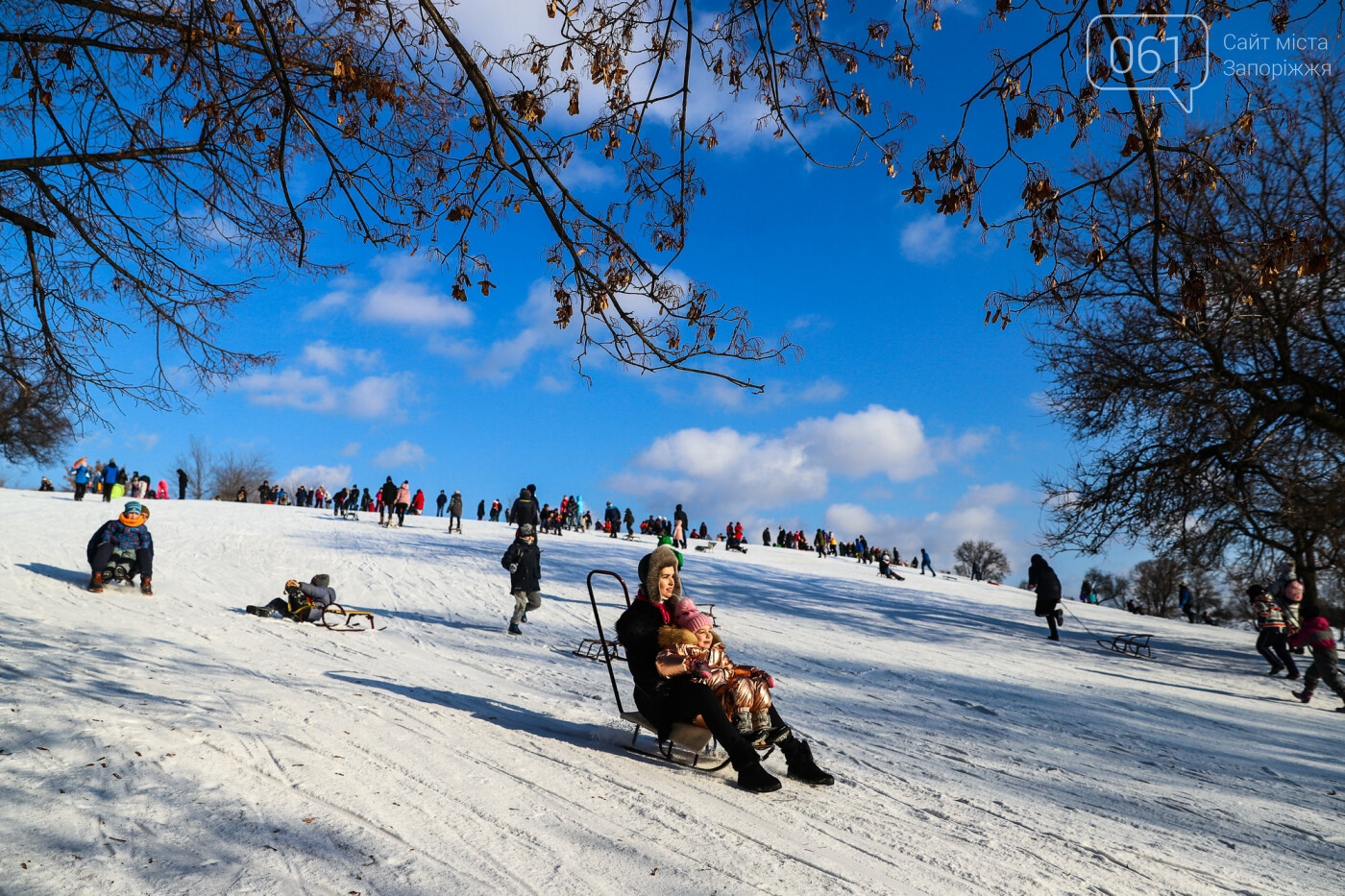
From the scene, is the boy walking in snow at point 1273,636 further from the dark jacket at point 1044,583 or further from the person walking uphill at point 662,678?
the person walking uphill at point 662,678

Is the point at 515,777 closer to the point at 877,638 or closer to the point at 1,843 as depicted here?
the point at 1,843

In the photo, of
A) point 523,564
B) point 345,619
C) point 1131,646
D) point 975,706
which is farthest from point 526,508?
point 1131,646

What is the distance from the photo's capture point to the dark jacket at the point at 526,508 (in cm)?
1469

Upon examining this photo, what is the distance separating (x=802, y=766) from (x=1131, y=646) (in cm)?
1607

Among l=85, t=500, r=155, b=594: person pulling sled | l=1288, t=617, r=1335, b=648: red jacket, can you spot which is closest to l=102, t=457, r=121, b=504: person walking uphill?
l=85, t=500, r=155, b=594: person pulling sled

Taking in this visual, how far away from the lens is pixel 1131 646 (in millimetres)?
17453

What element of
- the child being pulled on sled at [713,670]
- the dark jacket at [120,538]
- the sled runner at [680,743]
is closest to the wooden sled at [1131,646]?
the sled runner at [680,743]

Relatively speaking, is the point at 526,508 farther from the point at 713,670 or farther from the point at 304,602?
the point at 713,670

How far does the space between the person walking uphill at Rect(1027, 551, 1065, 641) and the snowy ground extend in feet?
13.4

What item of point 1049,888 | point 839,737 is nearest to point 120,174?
point 839,737

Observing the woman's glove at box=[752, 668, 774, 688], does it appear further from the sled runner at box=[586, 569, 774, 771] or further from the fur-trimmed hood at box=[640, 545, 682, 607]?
the fur-trimmed hood at box=[640, 545, 682, 607]

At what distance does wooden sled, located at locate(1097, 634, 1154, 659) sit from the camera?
15844mm

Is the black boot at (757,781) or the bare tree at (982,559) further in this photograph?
the bare tree at (982,559)

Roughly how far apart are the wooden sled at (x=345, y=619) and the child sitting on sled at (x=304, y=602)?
0.40 ft
